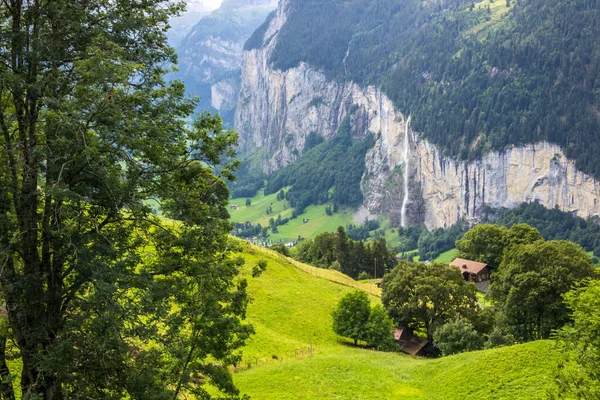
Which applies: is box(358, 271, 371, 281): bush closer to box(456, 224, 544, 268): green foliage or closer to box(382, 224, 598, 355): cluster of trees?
box(456, 224, 544, 268): green foliage

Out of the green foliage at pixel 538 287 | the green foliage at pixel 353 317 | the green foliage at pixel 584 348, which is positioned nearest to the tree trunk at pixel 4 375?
the green foliage at pixel 584 348

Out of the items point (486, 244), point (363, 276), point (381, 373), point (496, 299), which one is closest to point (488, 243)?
point (486, 244)

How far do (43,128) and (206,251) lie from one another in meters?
5.43

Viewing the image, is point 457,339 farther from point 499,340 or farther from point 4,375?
point 4,375

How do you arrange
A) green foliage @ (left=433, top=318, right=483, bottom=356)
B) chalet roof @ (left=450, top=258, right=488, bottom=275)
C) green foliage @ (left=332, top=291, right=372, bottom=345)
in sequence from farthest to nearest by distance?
chalet roof @ (left=450, top=258, right=488, bottom=275), green foliage @ (left=332, top=291, right=372, bottom=345), green foliage @ (left=433, top=318, right=483, bottom=356)

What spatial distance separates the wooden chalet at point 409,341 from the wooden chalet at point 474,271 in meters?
49.2

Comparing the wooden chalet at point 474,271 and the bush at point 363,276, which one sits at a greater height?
the wooden chalet at point 474,271

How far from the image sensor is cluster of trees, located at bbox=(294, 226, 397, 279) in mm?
130125

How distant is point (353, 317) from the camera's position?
53031 millimetres

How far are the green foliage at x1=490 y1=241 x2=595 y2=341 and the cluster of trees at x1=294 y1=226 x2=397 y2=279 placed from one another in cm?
7308

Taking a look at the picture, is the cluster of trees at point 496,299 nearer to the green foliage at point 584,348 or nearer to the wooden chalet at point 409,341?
the wooden chalet at point 409,341

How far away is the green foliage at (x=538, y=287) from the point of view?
5088 centimetres

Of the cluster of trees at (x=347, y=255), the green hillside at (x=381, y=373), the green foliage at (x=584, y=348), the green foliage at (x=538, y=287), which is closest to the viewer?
the green foliage at (x=584, y=348)

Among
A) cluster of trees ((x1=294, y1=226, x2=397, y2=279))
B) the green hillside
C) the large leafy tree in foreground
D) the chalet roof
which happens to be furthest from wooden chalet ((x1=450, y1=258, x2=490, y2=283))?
the large leafy tree in foreground
